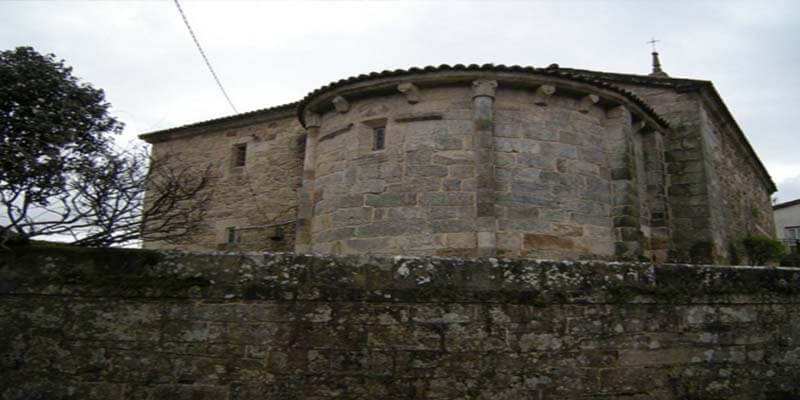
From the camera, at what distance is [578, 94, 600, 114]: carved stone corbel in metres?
9.09

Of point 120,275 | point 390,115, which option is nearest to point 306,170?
point 390,115

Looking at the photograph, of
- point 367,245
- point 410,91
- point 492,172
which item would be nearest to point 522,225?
point 492,172

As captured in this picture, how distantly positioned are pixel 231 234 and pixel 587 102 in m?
8.12

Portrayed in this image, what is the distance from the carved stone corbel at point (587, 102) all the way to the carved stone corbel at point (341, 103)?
3.73 m

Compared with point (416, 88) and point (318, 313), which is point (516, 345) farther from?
point (416, 88)

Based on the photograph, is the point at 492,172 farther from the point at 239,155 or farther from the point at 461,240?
the point at 239,155

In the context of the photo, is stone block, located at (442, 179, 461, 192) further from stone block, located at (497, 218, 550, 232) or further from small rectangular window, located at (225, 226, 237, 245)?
small rectangular window, located at (225, 226, 237, 245)

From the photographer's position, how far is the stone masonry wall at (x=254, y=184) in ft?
40.3

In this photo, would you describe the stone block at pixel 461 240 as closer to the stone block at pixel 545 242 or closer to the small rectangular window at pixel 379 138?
the stone block at pixel 545 242

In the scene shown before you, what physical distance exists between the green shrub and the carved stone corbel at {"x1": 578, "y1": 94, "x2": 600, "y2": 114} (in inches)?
251

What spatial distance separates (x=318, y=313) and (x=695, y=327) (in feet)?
7.66

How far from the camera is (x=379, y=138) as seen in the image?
918cm

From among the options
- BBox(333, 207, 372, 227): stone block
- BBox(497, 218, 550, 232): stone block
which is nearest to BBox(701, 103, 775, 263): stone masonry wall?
BBox(497, 218, 550, 232): stone block

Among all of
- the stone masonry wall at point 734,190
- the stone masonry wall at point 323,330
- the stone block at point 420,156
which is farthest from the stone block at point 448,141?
the stone masonry wall at point 734,190
